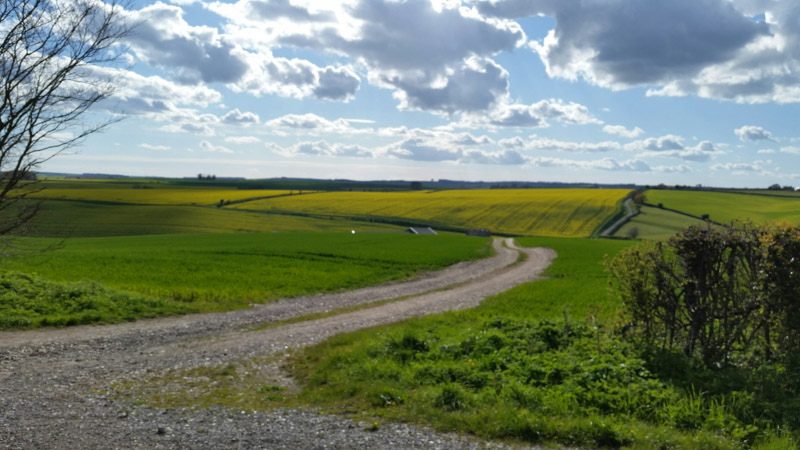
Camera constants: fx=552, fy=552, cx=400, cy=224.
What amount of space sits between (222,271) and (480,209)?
259 ft

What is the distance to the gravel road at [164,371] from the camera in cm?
782

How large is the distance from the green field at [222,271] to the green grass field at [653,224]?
43.5 meters

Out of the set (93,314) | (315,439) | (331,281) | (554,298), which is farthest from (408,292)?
(315,439)

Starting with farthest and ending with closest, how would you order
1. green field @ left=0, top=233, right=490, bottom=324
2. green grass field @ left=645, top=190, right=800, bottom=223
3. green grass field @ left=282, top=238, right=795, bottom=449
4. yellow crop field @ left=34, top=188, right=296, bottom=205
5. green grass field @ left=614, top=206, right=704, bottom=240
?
yellow crop field @ left=34, top=188, right=296, bottom=205 < green grass field @ left=645, top=190, right=800, bottom=223 < green grass field @ left=614, top=206, right=704, bottom=240 < green field @ left=0, top=233, right=490, bottom=324 < green grass field @ left=282, top=238, right=795, bottom=449

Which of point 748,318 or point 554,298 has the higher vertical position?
point 748,318

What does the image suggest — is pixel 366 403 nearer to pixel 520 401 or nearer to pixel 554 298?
pixel 520 401

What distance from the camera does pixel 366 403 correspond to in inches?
378

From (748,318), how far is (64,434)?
12133 millimetres

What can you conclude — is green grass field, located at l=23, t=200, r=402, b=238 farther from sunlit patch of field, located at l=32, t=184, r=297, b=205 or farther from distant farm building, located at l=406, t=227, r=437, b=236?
sunlit patch of field, located at l=32, t=184, r=297, b=205

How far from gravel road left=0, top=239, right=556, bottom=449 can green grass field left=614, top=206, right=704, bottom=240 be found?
Answer: 6487cm

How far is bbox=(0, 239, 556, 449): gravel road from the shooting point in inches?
308

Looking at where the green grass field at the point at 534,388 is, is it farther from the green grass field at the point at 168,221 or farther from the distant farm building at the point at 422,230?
the green grass field at the point at 168,221

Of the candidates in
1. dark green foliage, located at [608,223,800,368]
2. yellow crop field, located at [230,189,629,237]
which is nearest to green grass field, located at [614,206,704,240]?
yellow crop field, located at [230,189,629,237]

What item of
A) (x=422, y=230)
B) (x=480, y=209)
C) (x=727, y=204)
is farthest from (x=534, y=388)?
(x=727, y=204)
